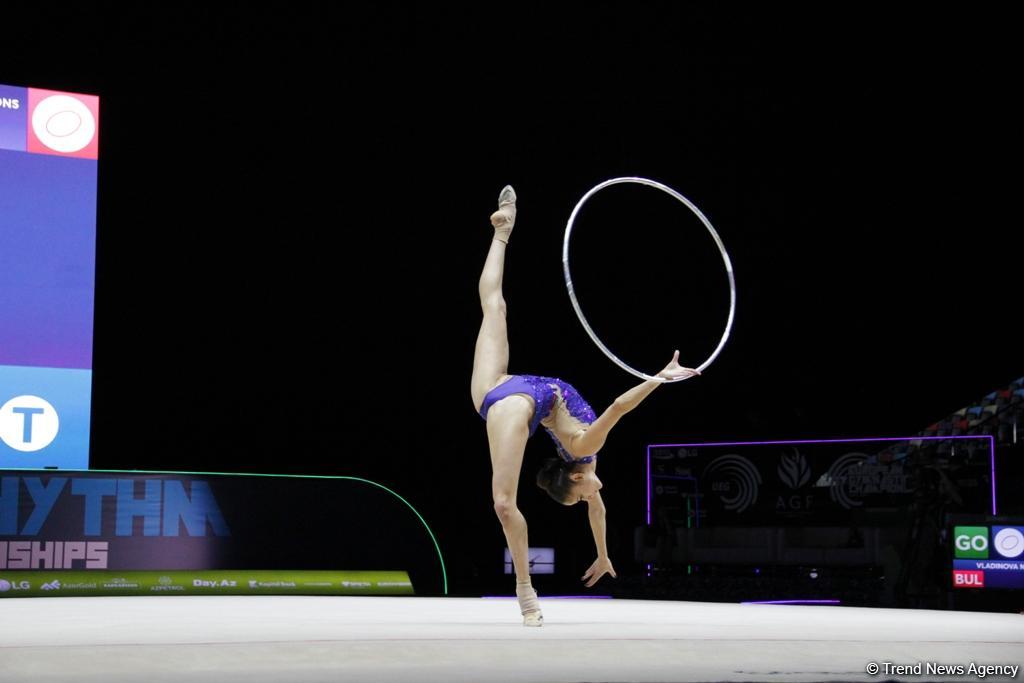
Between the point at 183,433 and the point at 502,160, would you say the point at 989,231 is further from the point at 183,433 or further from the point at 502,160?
the point at 183,433

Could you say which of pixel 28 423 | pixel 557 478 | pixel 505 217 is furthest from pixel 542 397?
pixel 28 423

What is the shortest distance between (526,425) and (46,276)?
5.25 meters

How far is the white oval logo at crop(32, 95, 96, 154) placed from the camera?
993 centimetres

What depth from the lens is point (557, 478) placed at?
646 cm

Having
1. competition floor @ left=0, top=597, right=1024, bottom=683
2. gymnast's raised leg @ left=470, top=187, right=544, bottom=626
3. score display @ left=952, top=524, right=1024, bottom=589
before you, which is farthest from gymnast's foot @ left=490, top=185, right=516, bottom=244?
score display @ left=952, top=524, right=1024, bottom=589

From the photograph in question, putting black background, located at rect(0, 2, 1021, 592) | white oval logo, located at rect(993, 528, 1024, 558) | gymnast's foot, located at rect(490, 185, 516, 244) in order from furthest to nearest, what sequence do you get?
1. black background, located at rect(0, 2, 1021, 592)
2. white oval logo, located at rect(993, 528, 1024, 558)
3. gymnast's foot, located at rect(490, 185, 516, 244)

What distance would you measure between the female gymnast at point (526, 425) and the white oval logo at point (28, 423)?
4.51 meters

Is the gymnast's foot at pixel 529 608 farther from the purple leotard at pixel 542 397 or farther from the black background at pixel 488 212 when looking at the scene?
the black background at pixel 488 212

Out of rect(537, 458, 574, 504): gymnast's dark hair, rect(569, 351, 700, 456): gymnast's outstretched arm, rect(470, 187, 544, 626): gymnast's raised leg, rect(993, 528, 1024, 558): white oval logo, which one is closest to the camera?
rect(569, 351, 700, 456): gymnast's outstretched arm

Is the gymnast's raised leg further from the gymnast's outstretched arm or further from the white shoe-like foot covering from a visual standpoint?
the gymnast's outstretched arm

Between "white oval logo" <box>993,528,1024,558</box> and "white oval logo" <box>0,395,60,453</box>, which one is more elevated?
"white oval logo" <box>0,395,60,453</box>

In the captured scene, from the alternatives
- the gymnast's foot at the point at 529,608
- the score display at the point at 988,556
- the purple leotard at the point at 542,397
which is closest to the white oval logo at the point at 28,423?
the purple leotard at the point at 542,397

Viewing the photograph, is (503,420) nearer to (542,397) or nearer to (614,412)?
(542,397)

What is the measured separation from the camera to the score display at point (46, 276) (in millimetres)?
9562
